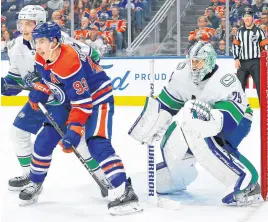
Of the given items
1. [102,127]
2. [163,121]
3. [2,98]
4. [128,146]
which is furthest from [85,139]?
[2,98]

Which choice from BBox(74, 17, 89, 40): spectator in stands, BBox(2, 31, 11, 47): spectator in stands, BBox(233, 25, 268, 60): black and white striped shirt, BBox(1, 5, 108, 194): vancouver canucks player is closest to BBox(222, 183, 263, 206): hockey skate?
BBox(1, 5, 108, 194): vancouver canucks player

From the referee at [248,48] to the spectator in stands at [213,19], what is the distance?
1.43 metres

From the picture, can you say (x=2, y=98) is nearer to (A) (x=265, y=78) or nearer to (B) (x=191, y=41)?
(B) (x=191, y=41)

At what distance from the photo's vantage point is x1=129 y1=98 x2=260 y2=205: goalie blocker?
359cm

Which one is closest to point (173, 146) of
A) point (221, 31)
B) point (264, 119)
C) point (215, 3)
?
point (264, 119)

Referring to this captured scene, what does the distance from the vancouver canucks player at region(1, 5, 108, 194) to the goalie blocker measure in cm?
41

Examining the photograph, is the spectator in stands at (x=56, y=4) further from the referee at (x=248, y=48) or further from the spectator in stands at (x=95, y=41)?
the referee at (x=248, y=48)

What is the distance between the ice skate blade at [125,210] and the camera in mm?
3580

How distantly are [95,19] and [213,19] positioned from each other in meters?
1.52

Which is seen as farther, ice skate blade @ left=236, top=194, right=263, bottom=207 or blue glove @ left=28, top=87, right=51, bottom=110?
blue glove @ left=28, top=87, right=51, bottom=110

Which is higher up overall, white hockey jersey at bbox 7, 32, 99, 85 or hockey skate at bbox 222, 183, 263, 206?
white hockey jersey at bbox 7, 32, 99, 85

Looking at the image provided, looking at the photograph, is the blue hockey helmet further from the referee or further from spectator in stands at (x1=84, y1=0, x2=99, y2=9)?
spectator in stands at (x1=84, y1=0, x2=99, y2=9)

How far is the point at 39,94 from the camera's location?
12.7 ft

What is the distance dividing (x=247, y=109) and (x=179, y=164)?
1.54 ft
